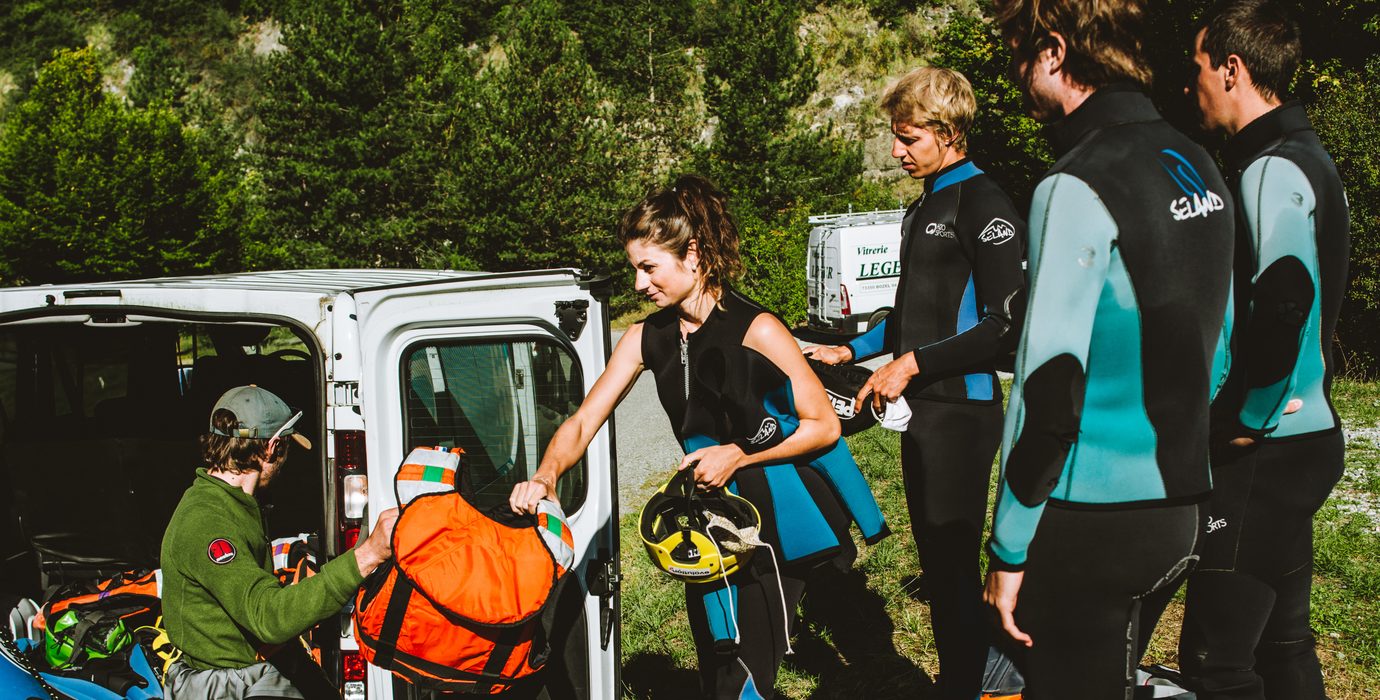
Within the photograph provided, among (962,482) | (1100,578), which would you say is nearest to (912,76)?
(962,482)

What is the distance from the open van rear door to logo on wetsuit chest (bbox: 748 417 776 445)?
57 centimetres

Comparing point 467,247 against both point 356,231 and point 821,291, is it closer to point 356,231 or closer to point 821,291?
point 356,231

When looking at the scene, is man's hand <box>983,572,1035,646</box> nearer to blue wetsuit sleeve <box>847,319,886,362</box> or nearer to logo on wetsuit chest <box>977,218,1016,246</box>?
logo on wetsuit chest <box>977,218,1016,246</box>

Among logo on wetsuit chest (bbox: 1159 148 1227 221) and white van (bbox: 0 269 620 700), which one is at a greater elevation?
logo on wetsuit chest (bbox: 1159 148 1227 221)

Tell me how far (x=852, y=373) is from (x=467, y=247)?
26544 mm

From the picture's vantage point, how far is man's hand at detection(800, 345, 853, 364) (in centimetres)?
309

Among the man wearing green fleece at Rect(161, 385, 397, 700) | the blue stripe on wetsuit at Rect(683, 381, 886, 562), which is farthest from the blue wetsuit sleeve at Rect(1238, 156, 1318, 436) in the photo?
the man wearing green fleece at Rect(161, 385, 397, 700)

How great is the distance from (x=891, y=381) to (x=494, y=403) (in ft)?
4.54

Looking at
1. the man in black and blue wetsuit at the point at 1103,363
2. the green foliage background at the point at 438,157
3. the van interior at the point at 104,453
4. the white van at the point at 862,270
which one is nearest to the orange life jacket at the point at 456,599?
the man in black and blue wetsuit at the point at 1103,363

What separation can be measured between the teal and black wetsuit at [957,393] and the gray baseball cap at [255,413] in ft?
6.93

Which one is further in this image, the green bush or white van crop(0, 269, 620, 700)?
the green bush

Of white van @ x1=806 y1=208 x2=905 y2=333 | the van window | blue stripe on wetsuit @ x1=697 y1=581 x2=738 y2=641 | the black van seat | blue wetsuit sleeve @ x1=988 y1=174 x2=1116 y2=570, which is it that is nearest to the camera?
blue wetsuit sleeve @ x1=988 y1=174 x2=1116 y2=570

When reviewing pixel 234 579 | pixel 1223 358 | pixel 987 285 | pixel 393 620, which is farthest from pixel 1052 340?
pixel 234 579

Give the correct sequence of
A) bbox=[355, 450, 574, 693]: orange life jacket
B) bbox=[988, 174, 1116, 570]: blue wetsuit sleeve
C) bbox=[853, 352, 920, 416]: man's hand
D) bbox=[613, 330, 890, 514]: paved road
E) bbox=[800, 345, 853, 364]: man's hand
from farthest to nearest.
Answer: bbox=[613, 330, 890, 514]: paved road
bbox=[800, 345, 853, 364]: man's hand
bbox=[853, 352, 920, 416]: man's hand
bbox=[355, 450, 574, 693]: orange life jacket
bbox=[988, 174, 1116, 570]: blue wetsuit sleeve
